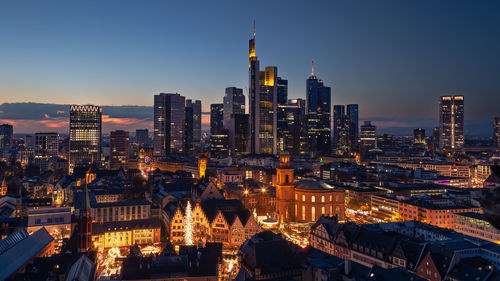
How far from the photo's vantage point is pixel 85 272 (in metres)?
50.2

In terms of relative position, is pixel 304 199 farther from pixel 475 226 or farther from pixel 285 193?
pixel 475 226

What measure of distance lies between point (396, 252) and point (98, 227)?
188ft

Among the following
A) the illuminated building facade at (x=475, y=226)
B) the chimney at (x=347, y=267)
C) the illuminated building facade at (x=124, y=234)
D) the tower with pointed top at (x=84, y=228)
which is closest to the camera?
the chimney at (x=347, y=267)

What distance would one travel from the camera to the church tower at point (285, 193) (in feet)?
317

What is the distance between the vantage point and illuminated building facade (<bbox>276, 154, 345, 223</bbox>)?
94438 millimetres

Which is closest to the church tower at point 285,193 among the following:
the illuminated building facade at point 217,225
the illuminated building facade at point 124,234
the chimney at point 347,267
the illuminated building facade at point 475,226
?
the illuminated building facade at point 217,225

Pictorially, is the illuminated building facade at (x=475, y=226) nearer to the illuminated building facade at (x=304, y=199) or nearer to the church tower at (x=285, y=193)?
the illuminated building facade at (x=304, y=199)

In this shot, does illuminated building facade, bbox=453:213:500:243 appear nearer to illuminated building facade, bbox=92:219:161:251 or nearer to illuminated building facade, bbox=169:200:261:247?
illuminated building facade, bbox=169:200:261:247

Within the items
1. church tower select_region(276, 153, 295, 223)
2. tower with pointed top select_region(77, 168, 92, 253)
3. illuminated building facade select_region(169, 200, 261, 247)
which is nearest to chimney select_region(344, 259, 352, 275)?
illuminated building facade select_region(169, 200, 261, 247)

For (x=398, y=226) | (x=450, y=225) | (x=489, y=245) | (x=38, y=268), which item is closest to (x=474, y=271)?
(x=489, y=245)

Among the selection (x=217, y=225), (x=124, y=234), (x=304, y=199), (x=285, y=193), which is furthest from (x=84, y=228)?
(x=304, y=199)

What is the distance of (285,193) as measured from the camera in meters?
96.9

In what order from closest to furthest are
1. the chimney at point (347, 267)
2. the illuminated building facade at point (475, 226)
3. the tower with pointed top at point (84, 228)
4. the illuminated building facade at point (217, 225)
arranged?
the chimney at point (347, 267) < the tower with pointed top at point (84, 228) < the illuminated building facade at point (217, 225) < the illuminated building facade at point (475, 226)

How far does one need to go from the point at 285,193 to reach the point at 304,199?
5.30m
